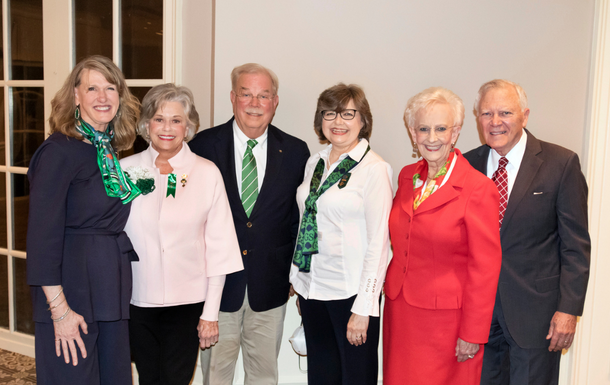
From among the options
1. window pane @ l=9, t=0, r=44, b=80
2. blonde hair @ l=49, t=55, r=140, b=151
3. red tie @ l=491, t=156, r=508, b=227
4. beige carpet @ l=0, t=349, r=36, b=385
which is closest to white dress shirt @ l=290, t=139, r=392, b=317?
red tie @ l=491, t=156, r=508, b=227

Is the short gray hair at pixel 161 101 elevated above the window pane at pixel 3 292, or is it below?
above

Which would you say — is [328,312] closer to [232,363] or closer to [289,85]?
[232,363]

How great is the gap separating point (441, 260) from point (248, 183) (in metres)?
1.03

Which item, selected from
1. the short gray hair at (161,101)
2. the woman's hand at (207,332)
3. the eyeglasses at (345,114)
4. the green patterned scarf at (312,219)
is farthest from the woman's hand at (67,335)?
the eyeglasses at (345,114)

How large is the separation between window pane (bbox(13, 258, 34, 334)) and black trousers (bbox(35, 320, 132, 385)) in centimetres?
209

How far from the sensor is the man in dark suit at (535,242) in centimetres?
183

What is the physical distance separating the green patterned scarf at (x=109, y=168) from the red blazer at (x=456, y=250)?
119 cm

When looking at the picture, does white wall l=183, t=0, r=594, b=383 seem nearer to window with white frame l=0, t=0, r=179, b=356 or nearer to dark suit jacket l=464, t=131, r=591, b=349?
window with white frame l=0, t=0, r=179, b=356

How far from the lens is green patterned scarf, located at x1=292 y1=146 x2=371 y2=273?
6.45ft

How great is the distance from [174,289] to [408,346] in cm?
107

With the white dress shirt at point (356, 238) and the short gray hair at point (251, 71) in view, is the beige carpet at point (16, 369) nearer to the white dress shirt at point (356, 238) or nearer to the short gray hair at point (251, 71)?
the white dress shirt at point (356, 238)

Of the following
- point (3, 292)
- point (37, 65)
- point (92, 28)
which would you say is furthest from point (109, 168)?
point (3, 292)

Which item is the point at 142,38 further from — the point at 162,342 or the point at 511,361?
the point at 511,361

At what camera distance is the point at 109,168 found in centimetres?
172
